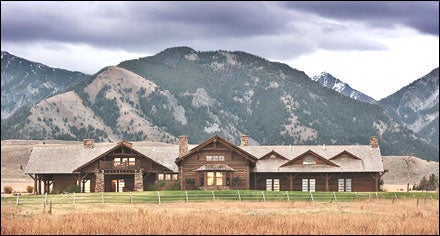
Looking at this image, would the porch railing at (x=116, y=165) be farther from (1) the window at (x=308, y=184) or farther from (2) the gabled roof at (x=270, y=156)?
(1) the window at (x=308, y=184)

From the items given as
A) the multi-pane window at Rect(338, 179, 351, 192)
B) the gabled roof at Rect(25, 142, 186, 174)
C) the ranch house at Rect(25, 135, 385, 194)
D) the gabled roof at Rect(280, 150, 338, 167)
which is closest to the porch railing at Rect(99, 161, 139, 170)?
the ranch house at Rect(25, 135, 385, 194)

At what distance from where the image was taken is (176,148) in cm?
8212

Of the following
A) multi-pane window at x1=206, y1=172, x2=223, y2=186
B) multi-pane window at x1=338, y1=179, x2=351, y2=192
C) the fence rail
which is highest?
multi-pane window at x1=206, y1=172, x2=223, y2=186

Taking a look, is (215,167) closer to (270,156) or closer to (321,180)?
(270,156)

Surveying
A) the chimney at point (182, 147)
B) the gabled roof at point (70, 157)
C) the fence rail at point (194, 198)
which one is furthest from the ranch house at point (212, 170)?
the fence rail at point (194, 198)

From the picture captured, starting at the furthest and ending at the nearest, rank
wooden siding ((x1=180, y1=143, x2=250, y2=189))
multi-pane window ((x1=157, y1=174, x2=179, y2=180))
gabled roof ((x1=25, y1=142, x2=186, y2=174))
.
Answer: multi-pane window ((x1=157, y1=174, x2=179, y2=180)), gabled roof ((x1=25, y1=142, x2=186, y2=174)), wooden siding ((x1=180, y1=143, x2=250, y2=189))

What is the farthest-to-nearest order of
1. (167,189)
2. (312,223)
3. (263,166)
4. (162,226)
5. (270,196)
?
(263,166) < (167,189) < (270,196) < (312,223) < (162,226)

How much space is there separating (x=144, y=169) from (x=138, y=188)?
2.11 meters

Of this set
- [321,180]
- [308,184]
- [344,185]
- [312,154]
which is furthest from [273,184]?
[344,185]

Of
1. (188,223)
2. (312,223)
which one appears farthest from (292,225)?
(188,223)

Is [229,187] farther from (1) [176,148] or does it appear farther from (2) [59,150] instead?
(2) [59,150]

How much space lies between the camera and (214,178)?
2913 inches

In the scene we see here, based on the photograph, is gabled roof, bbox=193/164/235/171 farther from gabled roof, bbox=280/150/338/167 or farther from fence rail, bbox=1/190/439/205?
fence rail, bbox=1/190/439/205

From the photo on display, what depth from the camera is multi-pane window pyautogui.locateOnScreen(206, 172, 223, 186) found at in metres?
73.9
